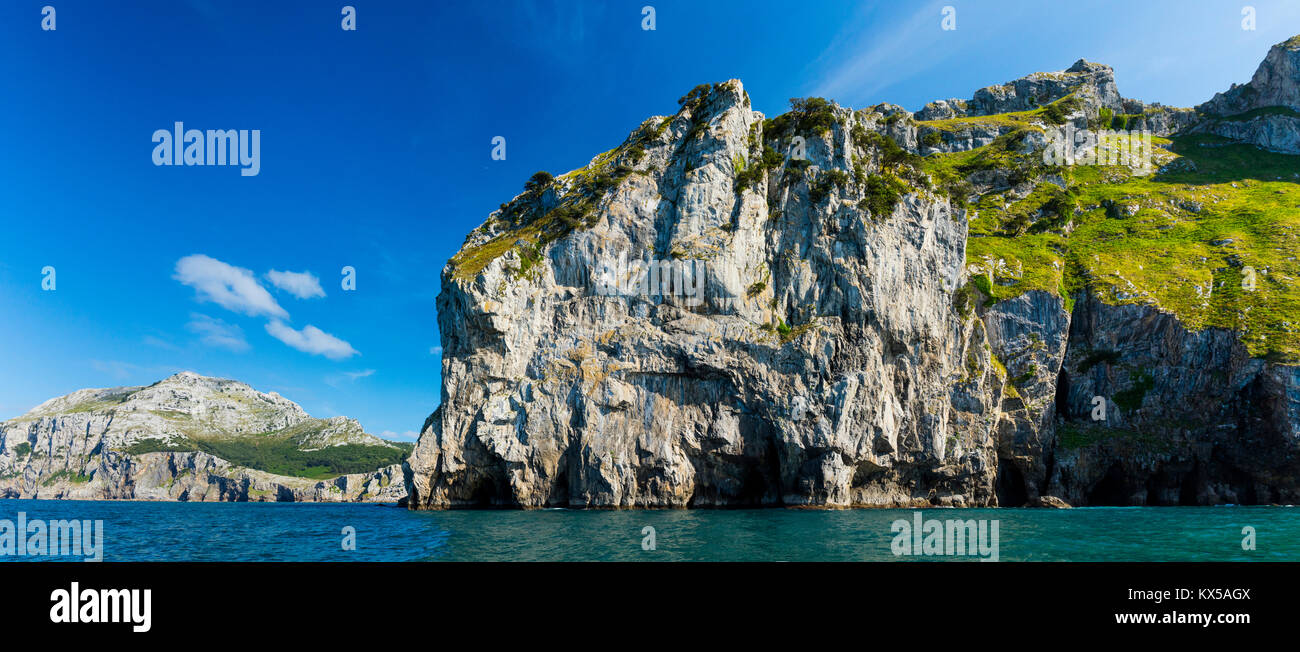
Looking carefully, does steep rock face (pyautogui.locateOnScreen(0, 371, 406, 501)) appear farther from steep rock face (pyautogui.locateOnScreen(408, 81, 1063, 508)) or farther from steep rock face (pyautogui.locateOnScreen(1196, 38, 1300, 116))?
steep rock face (pyautogui.locateOnScreen(1196, 38, 1300, 116))

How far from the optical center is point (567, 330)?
6056cm

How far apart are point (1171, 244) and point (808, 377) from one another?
5592 cm

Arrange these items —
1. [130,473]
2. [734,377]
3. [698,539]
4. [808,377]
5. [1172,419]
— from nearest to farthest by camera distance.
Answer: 1. [698,539]
2. [808,377]
3. [734,377]
4. [1172,419]
5. [130,473]

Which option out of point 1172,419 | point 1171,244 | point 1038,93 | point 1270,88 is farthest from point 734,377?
point 1270,88

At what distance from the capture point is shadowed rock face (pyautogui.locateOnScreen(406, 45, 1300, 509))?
5622cm

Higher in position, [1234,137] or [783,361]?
[1234,137]

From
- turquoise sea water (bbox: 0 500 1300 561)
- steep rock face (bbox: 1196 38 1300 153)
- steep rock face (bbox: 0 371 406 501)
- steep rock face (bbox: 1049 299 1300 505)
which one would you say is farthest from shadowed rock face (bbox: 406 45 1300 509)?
steep rock face (bbox: 0 371 406 501)

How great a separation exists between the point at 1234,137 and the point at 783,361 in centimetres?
12073

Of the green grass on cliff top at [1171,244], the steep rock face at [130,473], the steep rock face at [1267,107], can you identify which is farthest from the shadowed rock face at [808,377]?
the steep rock face at [130,473]

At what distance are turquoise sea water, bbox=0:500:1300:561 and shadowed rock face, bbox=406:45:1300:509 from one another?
13.1 meters

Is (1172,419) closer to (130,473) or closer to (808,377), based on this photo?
(808,377)

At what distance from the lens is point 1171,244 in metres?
73.6
